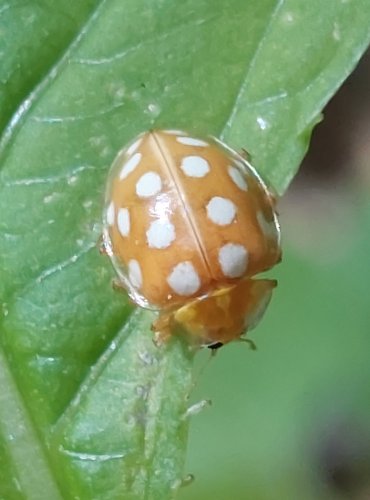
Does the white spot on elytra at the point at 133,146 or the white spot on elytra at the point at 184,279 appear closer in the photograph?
the white spot on elytra at the point at 133,146

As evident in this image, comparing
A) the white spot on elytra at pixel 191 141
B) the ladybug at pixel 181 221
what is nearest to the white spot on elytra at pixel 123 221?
the ladybug at pixel 181 221

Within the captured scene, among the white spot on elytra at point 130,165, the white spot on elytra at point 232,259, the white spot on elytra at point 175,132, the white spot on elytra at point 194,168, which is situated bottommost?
the white spot on elytra at point 232,259

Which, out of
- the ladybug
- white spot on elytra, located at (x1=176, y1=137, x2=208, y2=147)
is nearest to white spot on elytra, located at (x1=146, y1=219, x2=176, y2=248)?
the ladybug

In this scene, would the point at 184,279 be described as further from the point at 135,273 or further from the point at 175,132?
the point at 175,132

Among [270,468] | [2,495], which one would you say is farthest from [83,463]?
[270,468]

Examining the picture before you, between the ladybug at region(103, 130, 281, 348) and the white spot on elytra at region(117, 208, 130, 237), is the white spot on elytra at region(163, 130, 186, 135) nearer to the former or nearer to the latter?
the ladybug at region(103, 130, 281, 348)

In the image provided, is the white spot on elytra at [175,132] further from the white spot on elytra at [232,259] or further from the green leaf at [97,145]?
the white spot on elytra at [232,259]

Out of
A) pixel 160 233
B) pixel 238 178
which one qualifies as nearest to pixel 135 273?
pixel 160 233
